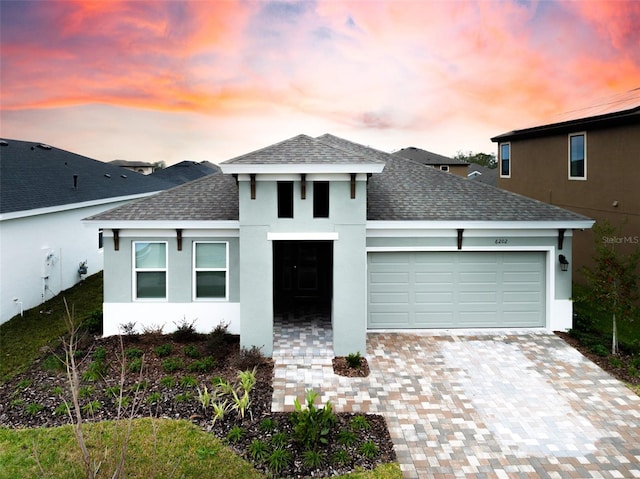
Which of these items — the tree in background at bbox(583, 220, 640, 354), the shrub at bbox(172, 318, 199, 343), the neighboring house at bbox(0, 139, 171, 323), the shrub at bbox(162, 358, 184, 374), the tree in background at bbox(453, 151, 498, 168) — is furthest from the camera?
the tree in background at bbox(453, 151, 498, 168)

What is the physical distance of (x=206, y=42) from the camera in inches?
715

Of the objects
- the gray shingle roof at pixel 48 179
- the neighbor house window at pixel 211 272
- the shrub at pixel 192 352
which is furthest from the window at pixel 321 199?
the gray shingle roof at pixel 48 179

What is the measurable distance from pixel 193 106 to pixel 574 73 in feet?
61.7

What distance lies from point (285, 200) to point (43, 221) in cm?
1001

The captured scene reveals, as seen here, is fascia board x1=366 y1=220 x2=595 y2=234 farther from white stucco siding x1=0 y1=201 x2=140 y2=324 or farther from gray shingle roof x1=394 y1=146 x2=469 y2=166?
gray shingle roof x1=394 y1=146 x2=469 y2=166

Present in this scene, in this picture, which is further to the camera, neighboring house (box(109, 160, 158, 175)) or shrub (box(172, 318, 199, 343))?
neighboring house (box(109, 160, 158, 175))

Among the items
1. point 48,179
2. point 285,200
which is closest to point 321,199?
point 285,200

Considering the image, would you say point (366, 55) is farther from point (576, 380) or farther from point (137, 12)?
point (576, 380)

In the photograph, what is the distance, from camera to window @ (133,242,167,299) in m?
11.3

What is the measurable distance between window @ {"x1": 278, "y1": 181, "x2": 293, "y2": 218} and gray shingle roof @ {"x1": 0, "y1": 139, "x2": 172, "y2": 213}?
858 cm

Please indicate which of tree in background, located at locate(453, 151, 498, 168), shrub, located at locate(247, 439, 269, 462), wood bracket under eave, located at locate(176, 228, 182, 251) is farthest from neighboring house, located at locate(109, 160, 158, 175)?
shrub, located at locate(247, 439, 269, 462)

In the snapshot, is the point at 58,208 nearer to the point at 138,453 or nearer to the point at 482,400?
the point at 138,453

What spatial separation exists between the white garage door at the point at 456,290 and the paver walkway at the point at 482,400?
0.44 metres

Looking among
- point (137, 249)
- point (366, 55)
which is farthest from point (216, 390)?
point (366, 55)
